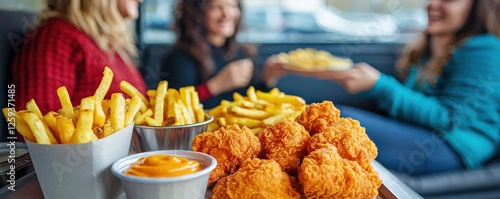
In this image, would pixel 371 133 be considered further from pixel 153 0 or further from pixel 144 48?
pixel 153 0

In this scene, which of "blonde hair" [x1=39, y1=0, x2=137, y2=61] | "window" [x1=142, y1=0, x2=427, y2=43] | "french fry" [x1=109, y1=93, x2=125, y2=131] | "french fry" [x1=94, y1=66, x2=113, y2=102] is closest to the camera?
"french fry" [x1=109, y1=93, x2=125, y2=131]

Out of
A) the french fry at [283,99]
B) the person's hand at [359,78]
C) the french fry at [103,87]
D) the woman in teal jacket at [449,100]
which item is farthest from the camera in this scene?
the person's hand at [359,78]

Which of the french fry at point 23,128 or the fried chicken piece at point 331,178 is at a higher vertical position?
the french fry at point 23,128

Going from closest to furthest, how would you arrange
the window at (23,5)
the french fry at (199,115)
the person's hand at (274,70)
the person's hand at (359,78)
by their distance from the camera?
the french fry at (199,115) → the window at (23,5) → the person's hand at (359,78) → the person's hand at (274,70)

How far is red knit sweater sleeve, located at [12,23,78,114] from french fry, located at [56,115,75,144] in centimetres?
88

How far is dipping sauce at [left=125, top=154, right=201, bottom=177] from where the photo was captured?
91 centimetres

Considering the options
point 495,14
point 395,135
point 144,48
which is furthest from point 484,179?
point 144,48

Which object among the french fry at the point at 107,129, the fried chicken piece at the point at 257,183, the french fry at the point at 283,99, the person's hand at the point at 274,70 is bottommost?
the person's hand at the point at 274,70

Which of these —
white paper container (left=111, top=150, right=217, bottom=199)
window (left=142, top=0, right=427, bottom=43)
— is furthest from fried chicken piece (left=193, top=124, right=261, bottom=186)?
window (left=142, top=0, right=427, bottom=43)

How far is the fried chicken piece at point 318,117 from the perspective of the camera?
1183 millimetres

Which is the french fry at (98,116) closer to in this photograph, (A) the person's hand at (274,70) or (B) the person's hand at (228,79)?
(B) the person's hand at (228,79)

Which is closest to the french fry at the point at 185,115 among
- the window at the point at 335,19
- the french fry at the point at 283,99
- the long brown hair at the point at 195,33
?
the french fry at the point at 283,99

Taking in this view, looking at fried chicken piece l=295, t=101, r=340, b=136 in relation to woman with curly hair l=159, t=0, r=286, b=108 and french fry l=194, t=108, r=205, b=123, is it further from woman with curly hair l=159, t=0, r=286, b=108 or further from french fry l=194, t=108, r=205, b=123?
woman with curly hair l=159, t=0, r=286, b=108

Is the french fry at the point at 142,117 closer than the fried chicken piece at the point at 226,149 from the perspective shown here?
No
